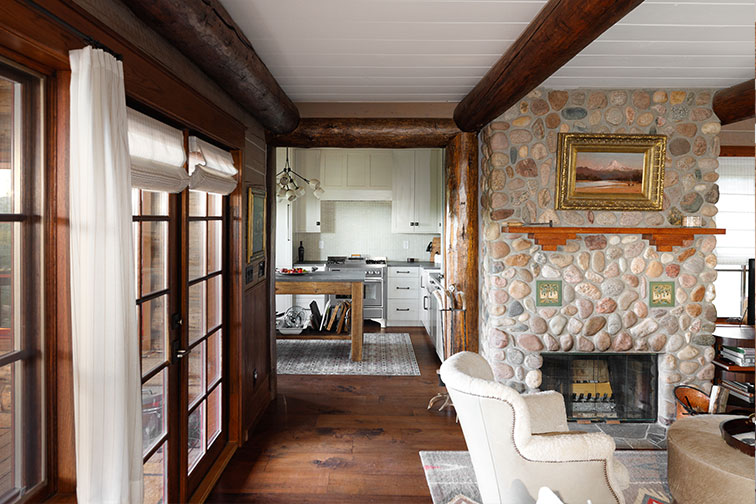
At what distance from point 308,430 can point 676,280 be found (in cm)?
292

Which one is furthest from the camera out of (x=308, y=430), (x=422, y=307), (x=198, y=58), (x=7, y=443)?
(x=422, y=307)

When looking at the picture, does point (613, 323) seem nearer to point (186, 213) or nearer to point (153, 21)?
point (186, 213)

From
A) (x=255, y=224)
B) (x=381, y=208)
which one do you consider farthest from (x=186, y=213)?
(x=381, y=208)

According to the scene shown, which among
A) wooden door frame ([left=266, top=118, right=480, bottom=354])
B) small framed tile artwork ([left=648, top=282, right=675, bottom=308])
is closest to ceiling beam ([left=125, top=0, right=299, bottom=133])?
wooden door frame ([left=266, top=118, right=480, bottom=354])

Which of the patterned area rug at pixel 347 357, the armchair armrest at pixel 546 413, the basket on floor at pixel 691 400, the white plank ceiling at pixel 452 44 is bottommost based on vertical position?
the patterned area rug at pixel 347 357

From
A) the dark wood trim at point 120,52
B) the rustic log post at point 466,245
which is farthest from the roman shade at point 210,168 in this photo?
the rustic log post at point 466,245

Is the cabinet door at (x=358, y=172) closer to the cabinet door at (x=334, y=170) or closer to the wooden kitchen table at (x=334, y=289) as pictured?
the cabinet door at (x=334, y=170)

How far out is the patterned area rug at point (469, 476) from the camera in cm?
→ 276

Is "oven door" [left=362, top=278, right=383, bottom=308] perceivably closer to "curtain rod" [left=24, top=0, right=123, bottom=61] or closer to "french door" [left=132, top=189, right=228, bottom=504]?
"french door" [left=132, top=189, right=228, bottom=504]

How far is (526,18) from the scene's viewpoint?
2.32 m

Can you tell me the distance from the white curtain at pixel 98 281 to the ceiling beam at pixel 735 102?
3804mm

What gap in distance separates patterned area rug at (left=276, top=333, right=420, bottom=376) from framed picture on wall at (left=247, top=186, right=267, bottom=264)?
5.64ft

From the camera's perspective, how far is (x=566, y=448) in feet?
6.84

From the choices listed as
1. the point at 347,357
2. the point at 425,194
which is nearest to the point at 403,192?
the point at 425,194
